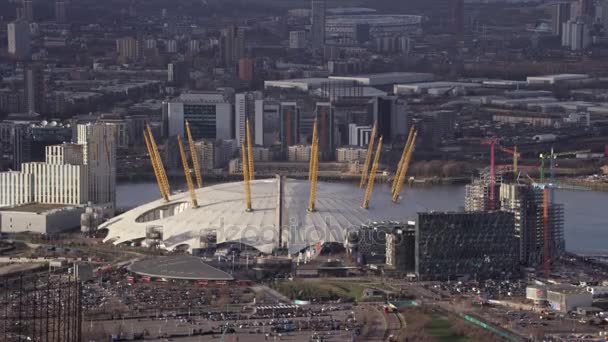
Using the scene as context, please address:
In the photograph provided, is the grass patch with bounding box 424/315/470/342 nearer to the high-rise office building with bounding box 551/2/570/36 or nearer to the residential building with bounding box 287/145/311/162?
the residential building with bounding box 287/145/311/162

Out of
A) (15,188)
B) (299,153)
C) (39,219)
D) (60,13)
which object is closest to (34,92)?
(299,153)

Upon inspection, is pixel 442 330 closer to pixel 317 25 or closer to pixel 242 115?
pixel 242 115

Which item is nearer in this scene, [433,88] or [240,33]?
[433,88]

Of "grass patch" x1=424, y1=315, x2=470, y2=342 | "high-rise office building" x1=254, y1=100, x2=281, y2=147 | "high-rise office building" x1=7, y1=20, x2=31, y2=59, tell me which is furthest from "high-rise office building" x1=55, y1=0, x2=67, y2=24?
"grass patch" x1=424, y1=315, x2=470, y2=342

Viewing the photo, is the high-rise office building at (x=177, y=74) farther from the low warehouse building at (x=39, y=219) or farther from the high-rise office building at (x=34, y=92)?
the low warehouse building at (x=39, y=219)

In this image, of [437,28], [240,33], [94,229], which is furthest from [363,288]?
[437,28]

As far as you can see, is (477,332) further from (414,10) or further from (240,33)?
(414,10)

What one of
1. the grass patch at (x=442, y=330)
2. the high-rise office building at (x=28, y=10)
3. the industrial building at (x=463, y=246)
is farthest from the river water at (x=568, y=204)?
the high-rise office building at (x=28, y=10)
